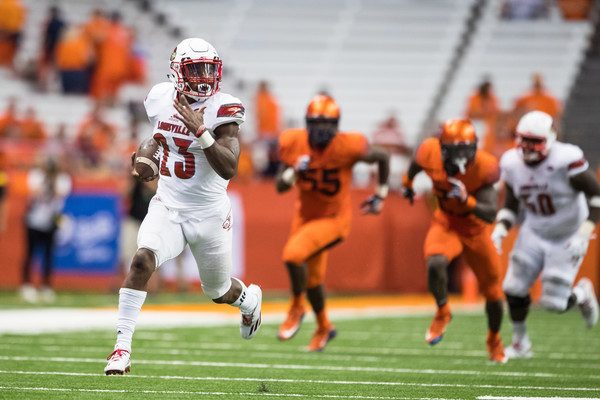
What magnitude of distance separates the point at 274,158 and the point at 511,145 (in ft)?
10.7

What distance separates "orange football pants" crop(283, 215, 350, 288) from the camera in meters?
9.64

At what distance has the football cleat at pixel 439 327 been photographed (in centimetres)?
888

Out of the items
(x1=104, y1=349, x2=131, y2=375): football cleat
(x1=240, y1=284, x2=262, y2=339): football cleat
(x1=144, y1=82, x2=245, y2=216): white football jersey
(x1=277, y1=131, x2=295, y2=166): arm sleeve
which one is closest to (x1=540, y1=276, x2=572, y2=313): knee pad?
(x1=277, y1=131, x2=295, y2=166): arm sleeve

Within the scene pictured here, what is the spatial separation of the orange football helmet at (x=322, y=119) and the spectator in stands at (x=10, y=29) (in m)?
12.4

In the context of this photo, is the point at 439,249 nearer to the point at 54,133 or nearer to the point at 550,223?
the point at 550,223

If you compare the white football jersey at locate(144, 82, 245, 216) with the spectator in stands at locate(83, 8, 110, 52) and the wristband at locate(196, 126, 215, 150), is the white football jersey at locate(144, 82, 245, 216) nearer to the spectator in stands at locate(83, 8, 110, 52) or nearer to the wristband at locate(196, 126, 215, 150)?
the wristband at locate(196, 126, 215, 150)

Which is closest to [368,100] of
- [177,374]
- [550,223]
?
[550,223]

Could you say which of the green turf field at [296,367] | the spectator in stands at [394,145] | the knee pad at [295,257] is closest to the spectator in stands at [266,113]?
the spectator in stands at [394,145]

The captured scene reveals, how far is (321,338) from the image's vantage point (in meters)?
9.79

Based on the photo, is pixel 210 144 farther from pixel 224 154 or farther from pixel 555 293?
pixel 555 293

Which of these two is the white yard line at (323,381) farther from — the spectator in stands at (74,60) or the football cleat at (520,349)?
the spectator in stands at (74,60)

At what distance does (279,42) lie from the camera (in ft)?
75.7

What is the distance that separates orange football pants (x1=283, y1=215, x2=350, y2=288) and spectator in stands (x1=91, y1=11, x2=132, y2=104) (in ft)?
35.8

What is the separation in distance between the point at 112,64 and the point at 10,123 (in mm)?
2549
